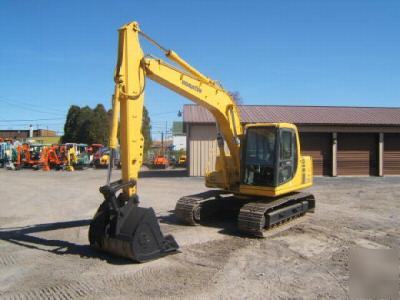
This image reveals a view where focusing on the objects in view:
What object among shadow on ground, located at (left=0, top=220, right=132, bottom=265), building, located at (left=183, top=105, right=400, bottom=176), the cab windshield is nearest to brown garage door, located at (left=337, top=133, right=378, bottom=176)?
building, located at (left=183, top=105, right=400, bottom=176)

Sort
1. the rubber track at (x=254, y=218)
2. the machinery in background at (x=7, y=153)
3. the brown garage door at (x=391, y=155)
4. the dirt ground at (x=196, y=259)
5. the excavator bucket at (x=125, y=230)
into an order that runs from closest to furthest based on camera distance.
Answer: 1. the dirt ground at (x=196, y=259)
2. the excavator bucket at (x=125, y=230)
3. the rubber track at (x=254, y=218)
4. the brown garage door at (x=391, y=155)
5. the machinery in background at (x=7, y=153)

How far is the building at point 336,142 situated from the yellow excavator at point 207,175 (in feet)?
40.9

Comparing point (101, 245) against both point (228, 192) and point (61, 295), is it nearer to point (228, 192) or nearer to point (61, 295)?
point (61, 295)

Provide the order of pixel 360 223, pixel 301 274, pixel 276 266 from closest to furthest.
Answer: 1. pixel 301 274
2. pixel 276 266
3. pixel 360 223

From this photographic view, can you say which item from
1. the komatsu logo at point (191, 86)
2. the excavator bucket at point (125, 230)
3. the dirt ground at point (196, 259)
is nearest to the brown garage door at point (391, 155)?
the dirt ground at point (196, 259)

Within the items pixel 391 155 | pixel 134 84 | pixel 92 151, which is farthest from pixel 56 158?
pixel 134 84

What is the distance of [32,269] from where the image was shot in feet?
21.7

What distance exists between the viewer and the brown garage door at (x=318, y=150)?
2478cm

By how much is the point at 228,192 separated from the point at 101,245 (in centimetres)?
438

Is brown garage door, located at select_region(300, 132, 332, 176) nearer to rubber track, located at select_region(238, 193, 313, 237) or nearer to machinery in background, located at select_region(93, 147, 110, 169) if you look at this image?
rubber track, located at select_region(238, 193, 313, 237)

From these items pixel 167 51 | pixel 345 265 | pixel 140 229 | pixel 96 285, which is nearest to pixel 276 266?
pixel 345 265

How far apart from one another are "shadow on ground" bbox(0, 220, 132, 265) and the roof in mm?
14095

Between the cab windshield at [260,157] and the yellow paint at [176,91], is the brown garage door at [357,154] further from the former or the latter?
the cab windshield at [260,157]

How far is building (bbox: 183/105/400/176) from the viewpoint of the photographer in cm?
2378
